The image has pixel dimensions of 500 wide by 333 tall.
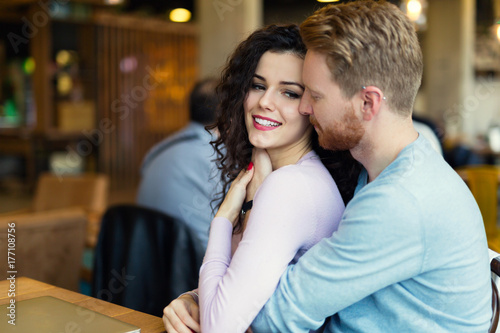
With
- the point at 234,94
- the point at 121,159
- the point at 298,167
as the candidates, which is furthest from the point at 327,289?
the point at 121,159

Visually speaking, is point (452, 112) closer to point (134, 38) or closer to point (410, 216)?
point (134, 38)

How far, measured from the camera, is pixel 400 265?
112 centimetres

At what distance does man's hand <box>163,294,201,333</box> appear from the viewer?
1304 mm

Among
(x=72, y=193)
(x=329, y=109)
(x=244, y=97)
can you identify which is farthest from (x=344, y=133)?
(x=72, y=193)

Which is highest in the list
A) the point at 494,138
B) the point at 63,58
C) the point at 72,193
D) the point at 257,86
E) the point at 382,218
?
the point at 63,58

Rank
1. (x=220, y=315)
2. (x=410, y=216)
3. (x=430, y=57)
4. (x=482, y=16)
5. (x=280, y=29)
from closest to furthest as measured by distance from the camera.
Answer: (x=410, y=216)
(x=220, y=315)
(x=280, y=29)
(x=430, y=57)
(x=482, y=16)

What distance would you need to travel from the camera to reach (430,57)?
35.1ft

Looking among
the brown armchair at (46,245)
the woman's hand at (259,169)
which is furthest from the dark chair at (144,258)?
the woman's hand at (259,169)

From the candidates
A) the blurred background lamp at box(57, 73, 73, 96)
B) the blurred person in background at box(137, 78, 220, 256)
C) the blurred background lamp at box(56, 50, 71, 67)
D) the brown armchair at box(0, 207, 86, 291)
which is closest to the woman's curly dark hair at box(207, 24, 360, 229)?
the blurred person in background at box(137, 78, 220, 256)

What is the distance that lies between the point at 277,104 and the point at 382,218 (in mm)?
485

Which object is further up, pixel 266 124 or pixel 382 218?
pixel 266 124

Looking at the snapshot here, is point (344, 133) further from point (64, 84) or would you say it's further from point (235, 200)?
point (64, 84)

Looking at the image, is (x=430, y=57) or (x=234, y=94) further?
(x=430, y=57)

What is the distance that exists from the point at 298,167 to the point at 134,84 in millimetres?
9220
